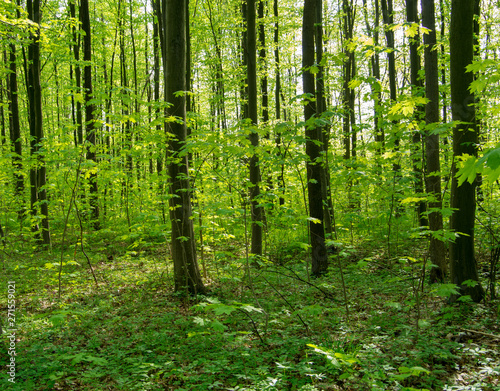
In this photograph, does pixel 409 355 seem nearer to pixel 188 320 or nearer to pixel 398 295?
pixel 398 295

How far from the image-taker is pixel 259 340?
4.13 m

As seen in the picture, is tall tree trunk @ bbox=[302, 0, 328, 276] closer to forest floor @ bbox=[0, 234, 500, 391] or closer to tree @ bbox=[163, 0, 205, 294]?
forest floor @ bbox=[0, 234, 500, 391]

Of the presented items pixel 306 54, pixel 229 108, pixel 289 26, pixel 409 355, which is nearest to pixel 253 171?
pixel 306 54

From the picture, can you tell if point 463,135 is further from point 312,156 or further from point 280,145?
point 280,145

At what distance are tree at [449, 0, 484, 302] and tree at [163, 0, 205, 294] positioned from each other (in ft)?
13.2

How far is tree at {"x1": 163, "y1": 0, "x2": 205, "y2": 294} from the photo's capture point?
546 cm

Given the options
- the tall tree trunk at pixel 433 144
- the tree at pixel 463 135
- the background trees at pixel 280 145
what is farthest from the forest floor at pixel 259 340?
the background trees at pixel 280 145

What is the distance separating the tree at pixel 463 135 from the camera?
4098 mm

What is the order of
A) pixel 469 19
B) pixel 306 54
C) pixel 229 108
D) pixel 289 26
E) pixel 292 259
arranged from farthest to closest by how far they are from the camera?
pixel 229 108 → pixel 289 26 → pixel 292 259 → pixel 306 54 → pixel 469 19

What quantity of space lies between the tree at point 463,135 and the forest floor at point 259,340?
0.53 metres

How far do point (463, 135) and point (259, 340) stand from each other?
377 cm

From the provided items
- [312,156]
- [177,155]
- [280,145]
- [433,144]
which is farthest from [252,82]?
[433,144]

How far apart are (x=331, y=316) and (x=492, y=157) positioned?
3676 millimetres

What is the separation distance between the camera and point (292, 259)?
27.6ft
